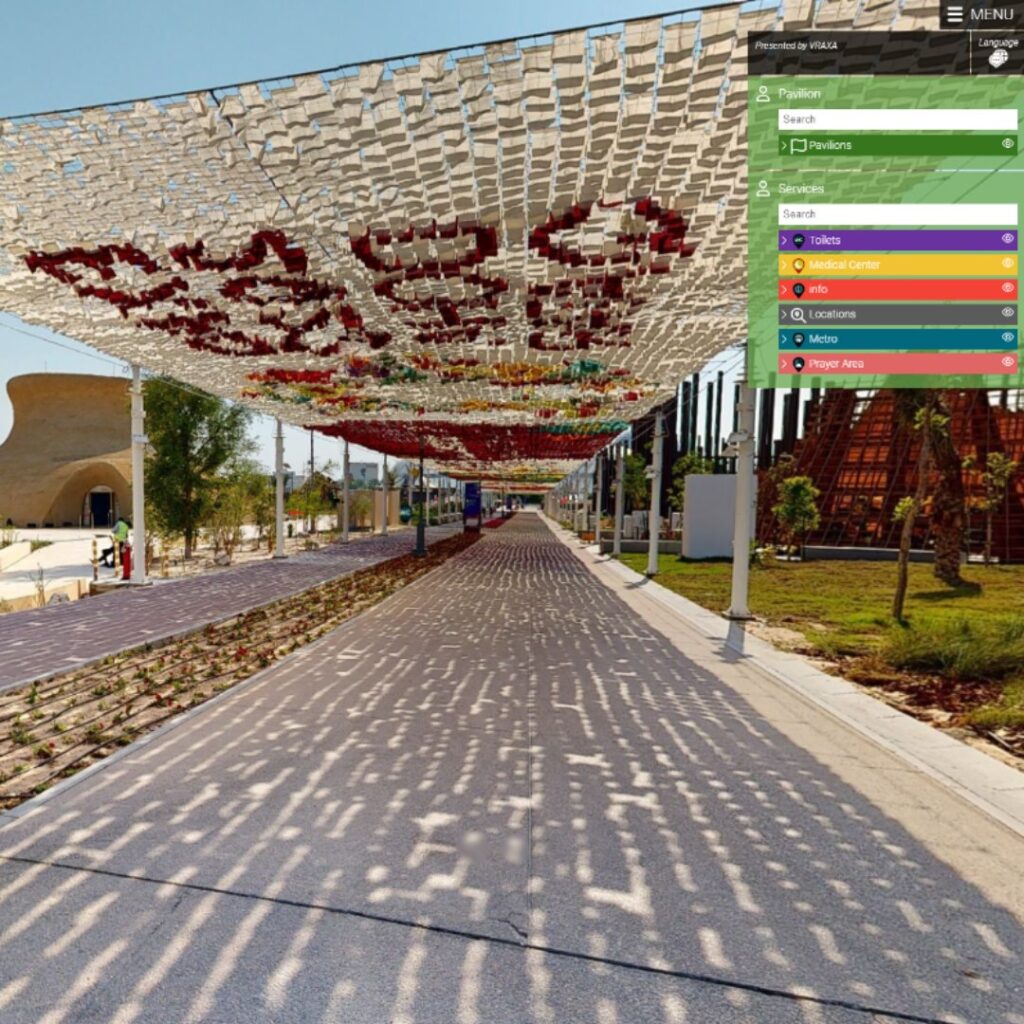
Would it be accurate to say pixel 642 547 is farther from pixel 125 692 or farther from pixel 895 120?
pixel 125 692

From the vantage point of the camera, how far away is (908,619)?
11.0 metres

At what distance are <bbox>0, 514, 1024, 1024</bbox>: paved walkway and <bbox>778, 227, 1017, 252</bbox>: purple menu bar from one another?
491 cm

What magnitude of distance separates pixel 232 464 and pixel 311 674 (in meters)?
19.0

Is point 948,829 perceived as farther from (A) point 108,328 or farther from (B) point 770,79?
(A) point 108,328

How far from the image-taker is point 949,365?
859cm

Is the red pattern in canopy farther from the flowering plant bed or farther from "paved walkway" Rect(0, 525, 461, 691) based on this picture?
the flowering plant bed

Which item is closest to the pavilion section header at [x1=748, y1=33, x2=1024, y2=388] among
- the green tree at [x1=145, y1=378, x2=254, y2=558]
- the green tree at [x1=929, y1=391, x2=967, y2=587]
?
the green tree at [x1=929, y1=391, x2=967, y2=587]

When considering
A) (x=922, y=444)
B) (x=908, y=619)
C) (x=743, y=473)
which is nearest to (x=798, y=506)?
(x=922, y=444)

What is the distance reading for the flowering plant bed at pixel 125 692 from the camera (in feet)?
14.2

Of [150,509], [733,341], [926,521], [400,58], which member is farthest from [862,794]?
[926,521]

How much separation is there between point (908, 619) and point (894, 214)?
723 centimetres

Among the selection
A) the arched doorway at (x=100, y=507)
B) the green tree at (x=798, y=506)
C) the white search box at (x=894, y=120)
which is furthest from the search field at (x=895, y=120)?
the arched doorway at (x=100, y=507)

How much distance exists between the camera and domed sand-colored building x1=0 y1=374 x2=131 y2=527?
158 ft

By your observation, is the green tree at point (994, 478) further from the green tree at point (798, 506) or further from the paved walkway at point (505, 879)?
the paved walkway at point (505, 879)
